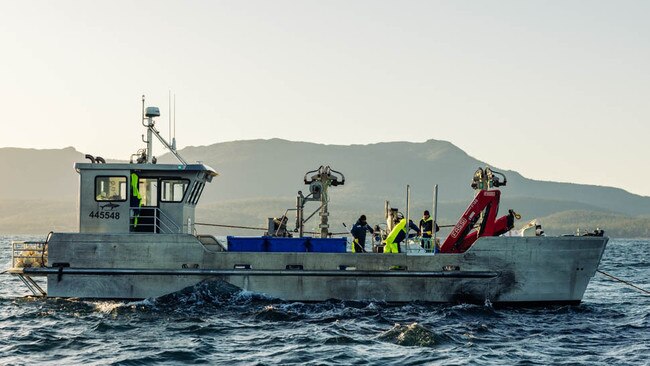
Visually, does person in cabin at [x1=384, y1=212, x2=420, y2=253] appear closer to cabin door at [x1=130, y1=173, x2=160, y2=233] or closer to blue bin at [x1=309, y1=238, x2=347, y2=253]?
blue bin at [x1=309, y1=238, x2=347, y2=253]

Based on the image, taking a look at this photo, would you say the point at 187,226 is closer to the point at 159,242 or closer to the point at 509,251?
the point at 159,242

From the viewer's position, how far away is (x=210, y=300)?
71.7ft

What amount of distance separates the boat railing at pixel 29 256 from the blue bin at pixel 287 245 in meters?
5.86

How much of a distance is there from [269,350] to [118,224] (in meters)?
7.73

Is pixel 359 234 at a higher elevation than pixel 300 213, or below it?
below

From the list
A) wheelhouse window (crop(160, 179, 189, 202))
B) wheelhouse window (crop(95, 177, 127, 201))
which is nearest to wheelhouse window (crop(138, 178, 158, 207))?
wheelhouse window (crop(160, 179, 189, 202))

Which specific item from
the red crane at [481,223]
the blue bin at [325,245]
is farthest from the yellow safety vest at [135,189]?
the red crane at [481,223]

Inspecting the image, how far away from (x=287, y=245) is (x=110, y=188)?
4.99 m

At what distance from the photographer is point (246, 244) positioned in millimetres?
22578

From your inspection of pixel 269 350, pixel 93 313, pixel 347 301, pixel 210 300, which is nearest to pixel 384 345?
pixel 269 350

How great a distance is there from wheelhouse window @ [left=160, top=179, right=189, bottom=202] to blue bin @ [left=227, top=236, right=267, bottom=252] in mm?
1998

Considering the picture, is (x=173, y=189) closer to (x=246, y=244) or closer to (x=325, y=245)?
(x=246, y=244)

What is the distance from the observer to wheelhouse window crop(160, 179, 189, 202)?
23.4m

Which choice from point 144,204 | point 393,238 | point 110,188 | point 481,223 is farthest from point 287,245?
point 481,223
